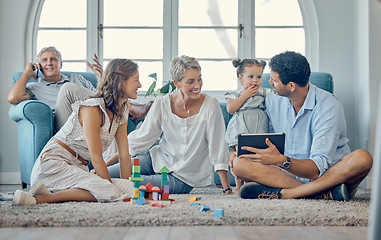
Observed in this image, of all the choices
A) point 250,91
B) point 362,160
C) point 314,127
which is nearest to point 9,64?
point 250,91

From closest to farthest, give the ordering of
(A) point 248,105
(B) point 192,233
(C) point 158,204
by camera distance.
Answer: (B) point 192,233, (C) point 158,204, (A) point 248,105

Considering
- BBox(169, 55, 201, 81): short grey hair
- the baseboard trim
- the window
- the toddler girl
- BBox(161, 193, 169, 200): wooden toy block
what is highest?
the window

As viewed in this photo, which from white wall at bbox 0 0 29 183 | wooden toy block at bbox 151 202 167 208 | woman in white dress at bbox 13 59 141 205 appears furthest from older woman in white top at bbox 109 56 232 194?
white wall at bbox 0 0 29 183

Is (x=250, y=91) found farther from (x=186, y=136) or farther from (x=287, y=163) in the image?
(x=287, y=163)

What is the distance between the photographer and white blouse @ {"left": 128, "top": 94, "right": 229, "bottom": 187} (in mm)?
2750

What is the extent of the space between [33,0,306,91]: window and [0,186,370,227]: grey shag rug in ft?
8.04

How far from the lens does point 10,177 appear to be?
164 inches

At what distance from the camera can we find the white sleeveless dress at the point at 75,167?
90.5 inches

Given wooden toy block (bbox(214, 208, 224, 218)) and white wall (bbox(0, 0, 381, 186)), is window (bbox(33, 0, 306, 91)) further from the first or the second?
wooden toy block (bbox(214, 208, 224, 218))

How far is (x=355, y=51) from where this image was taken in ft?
13.4

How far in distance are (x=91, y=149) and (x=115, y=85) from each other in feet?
1.26

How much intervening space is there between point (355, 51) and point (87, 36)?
96.0 inches

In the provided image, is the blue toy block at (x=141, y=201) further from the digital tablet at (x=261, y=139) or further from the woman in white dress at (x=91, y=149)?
the digital tablet at (x=261, y=139)

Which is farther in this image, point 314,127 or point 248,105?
point 248,105
